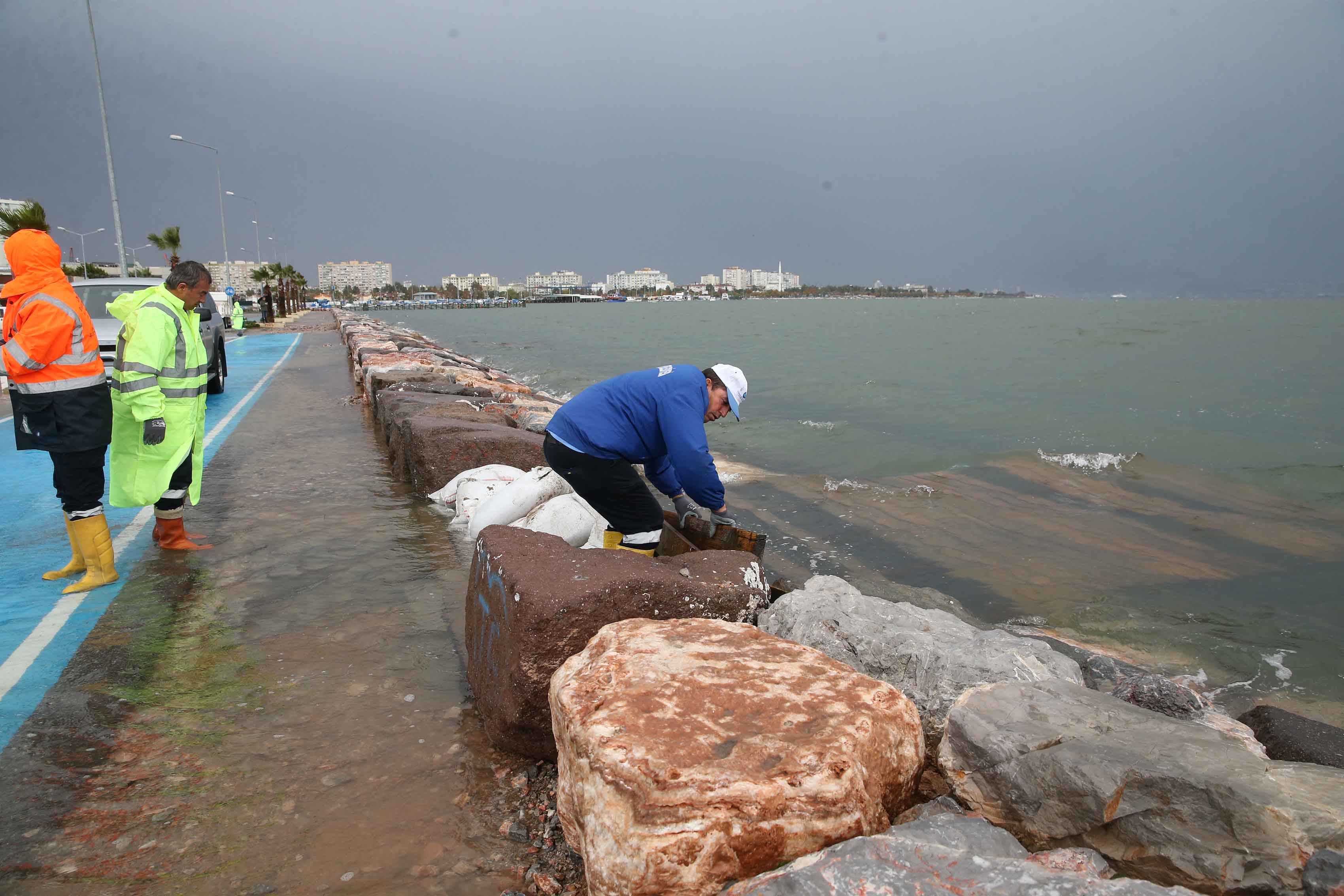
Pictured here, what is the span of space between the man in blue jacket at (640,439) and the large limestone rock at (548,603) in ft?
2.03

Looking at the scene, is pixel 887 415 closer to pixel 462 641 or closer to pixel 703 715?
pixel 462 641

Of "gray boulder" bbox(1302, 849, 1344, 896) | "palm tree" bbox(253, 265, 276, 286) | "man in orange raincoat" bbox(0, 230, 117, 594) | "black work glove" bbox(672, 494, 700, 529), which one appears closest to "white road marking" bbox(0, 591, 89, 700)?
"man in orange raincoat" bbox(0, 230, 117, 594)

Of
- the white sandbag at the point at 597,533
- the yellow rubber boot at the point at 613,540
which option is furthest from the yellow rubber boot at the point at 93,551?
the yellow rubber boot at the point at 613,540

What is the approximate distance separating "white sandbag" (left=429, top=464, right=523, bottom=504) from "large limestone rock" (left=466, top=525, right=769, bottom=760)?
301cm

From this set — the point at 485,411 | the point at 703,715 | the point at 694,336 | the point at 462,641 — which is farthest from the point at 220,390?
the point at 694,336

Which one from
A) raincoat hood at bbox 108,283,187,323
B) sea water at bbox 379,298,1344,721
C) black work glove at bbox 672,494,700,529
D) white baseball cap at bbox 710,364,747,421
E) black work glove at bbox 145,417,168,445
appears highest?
raincoat hood at bbox 108,283,187,323

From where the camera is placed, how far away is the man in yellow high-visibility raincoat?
4.72 m

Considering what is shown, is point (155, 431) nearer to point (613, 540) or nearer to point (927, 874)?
point (613, 540)

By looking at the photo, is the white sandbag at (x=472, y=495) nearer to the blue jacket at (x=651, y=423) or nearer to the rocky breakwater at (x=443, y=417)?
the rocky breakwater at (x=443, y=417)

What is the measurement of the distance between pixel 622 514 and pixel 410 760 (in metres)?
1.74

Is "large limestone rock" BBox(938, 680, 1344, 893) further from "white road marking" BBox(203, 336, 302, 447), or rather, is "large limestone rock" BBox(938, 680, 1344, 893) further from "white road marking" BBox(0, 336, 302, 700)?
"white road marking" BBox(203, 336, 302, 447)

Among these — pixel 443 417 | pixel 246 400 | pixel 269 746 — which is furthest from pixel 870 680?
pixel 246 400

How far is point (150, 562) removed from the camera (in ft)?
16.7

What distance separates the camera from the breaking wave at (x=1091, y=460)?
444 inches
